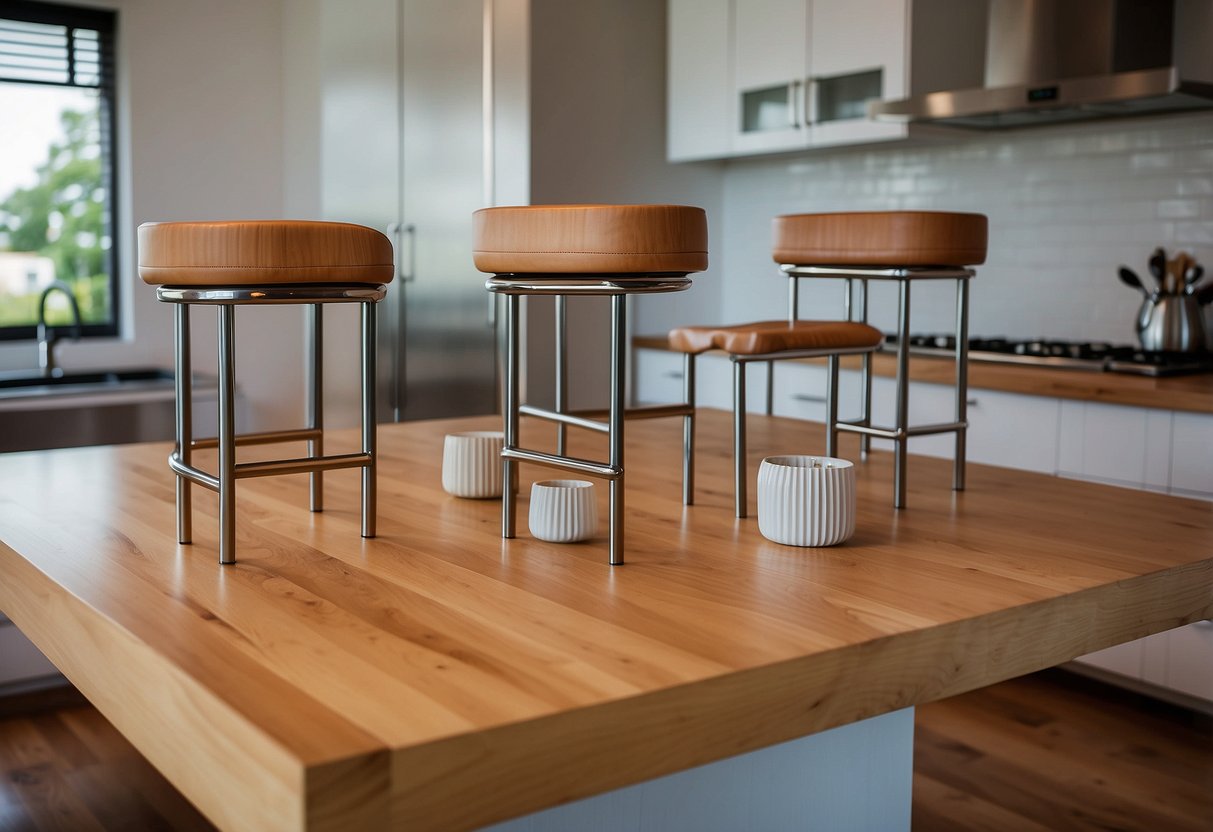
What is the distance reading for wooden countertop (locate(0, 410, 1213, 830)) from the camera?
3.82 feet

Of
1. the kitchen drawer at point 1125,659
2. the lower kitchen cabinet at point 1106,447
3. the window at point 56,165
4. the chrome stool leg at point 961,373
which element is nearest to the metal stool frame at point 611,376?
the chrome stool leg at point 961,373

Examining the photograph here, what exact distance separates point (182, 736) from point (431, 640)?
29 centimetres

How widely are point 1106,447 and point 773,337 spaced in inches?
60.1

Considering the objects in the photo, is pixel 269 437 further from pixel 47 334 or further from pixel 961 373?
pixel 47 334

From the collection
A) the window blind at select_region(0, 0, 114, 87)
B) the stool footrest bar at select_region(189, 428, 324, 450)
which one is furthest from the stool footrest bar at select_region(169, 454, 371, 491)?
the window blind at select_region(0, 0, 114, 87)

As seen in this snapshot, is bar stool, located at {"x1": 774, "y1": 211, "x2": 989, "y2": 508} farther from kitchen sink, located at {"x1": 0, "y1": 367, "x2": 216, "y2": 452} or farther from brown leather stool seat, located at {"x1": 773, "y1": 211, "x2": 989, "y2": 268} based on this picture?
kitchen sink, located at {"x1": 0, "y1": 367, "x2": 216, "y2": 452}

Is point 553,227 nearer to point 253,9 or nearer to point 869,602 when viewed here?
point 869,602

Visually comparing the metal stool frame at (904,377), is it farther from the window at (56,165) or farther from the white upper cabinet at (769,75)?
the window at (56,165)

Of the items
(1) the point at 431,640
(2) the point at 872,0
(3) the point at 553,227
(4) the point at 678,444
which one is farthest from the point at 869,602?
(2) the point at 872,0

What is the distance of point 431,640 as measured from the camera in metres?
1.42

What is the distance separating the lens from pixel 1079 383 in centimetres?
320

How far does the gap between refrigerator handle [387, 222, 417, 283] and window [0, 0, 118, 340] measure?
116 centimetres

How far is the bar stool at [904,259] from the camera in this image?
7.27 ft

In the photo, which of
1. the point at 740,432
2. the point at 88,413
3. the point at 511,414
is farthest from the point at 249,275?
the point at 88,413
